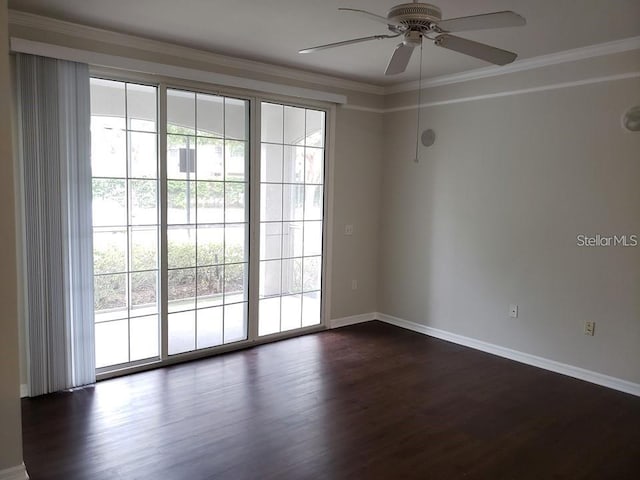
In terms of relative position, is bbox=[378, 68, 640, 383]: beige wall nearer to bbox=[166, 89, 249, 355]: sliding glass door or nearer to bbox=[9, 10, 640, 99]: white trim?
bbox=[9, 10, 640, 99]: white trim

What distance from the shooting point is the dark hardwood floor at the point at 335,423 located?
2.73 m

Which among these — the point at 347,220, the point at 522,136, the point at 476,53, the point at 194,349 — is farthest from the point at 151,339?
the point at 522,136

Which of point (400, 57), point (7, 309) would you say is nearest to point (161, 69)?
point (400, 57)

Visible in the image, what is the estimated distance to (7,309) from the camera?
7.87 ft

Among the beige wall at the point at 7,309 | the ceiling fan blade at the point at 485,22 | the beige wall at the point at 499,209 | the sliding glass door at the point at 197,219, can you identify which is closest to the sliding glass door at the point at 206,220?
the sliding glass door at the point at 197,219

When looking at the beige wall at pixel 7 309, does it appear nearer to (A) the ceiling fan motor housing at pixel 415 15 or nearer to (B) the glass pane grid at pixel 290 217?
(A) the ceiling fan motor housing at pixel 415 15

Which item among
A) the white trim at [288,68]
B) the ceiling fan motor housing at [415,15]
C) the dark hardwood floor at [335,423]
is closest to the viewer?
the ceiling fan motor housing at [415,15]

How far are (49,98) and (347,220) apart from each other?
306 centimetres

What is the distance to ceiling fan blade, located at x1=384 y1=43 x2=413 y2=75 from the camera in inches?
102

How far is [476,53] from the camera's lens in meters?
2.61

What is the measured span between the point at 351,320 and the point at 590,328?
2.44m

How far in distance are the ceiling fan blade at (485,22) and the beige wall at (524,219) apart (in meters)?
2.13

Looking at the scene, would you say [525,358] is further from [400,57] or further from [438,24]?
[438,24]

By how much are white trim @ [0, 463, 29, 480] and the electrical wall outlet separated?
3.97 meters
